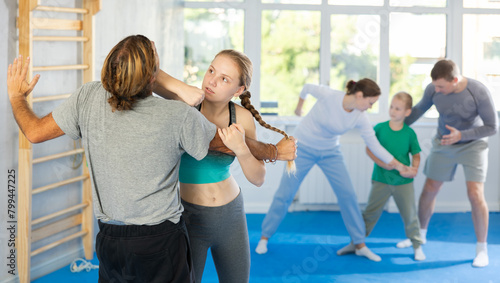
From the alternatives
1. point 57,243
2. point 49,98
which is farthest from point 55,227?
point 49,98

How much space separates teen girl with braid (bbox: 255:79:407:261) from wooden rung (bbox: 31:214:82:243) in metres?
1.20

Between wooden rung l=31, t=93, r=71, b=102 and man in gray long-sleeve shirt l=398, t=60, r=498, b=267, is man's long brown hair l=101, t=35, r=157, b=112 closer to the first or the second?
wooden rung l=31, t=93, r=71, b=102

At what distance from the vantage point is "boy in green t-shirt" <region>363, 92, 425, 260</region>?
3758mm

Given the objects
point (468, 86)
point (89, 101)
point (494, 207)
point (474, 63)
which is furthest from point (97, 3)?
point (494, 207)

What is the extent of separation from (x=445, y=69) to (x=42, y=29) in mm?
2391

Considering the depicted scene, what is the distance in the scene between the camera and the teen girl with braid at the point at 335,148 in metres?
3.67

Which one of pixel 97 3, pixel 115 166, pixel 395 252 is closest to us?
pixel 115 166

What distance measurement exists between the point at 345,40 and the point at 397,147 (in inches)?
65.7

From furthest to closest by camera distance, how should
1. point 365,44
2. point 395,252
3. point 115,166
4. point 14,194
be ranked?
point 365,44, point 395,252, point 14,194, point 115,166

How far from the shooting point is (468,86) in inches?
145

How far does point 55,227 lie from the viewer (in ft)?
11.4

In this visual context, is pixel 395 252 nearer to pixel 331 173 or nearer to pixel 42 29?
pixel 331 173

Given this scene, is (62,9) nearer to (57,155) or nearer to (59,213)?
(57,155)

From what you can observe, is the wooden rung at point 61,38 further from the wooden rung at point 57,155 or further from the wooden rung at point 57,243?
the wooden rung at point 57,243
